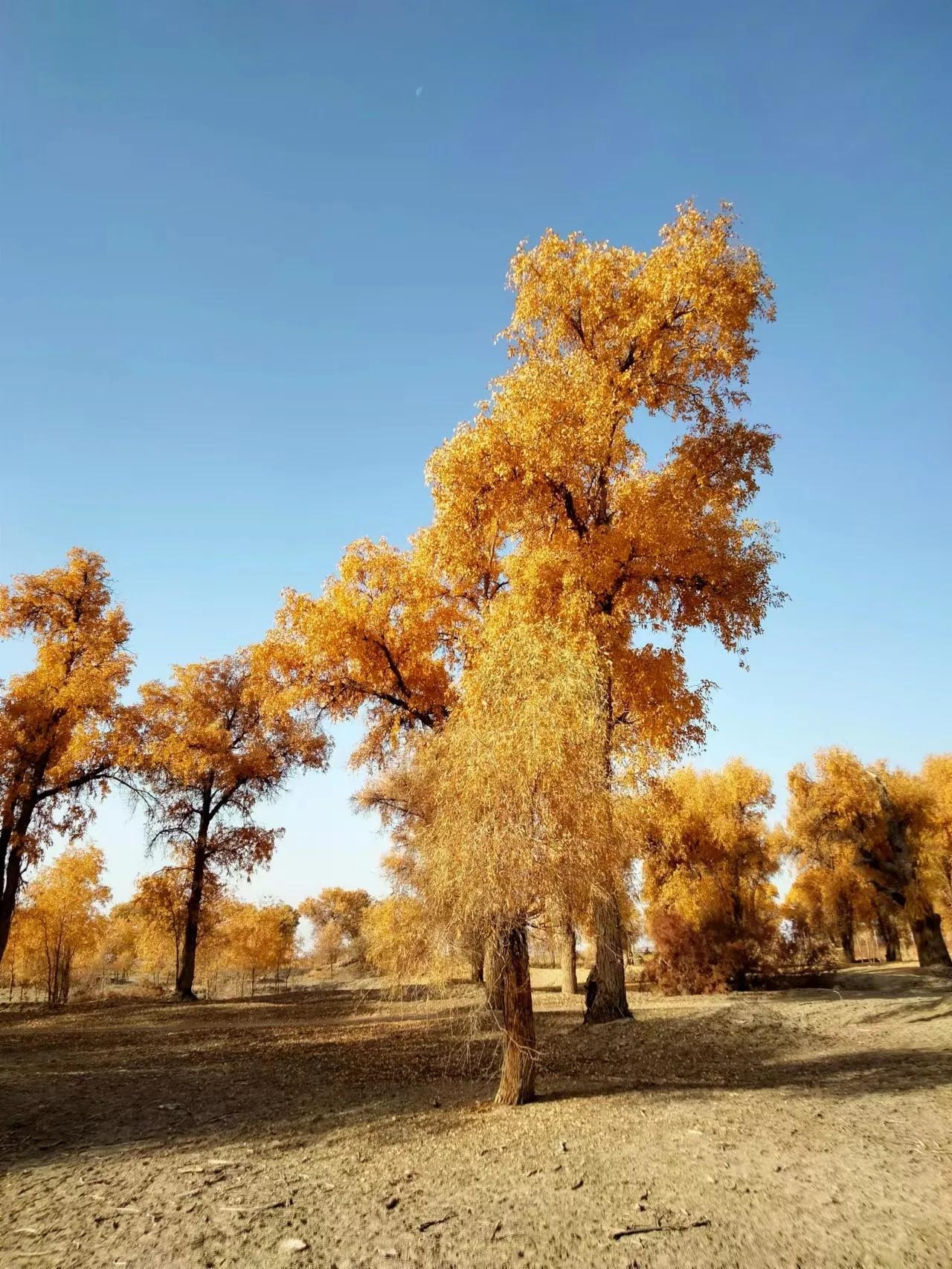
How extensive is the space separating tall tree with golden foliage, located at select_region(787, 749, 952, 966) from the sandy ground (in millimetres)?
17467

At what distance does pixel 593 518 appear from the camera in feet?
45.3

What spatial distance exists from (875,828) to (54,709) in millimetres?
31612

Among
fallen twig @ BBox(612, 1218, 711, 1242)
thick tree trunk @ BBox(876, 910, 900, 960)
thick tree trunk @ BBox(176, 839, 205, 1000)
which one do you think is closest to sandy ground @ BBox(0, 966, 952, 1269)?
fallen twig @ BBox(612, 1218, 711, 1242)

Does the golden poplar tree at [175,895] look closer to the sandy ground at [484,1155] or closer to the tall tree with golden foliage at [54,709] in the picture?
the tall tree with golden foliage at [54,709]

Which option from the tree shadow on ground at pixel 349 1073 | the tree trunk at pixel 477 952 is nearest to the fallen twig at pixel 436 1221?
the tree shadow on ground at pixel 349 1073

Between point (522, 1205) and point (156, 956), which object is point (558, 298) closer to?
point (522, 1205)

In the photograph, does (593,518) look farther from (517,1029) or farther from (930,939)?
(930,939)

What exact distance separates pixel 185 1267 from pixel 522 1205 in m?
2.32

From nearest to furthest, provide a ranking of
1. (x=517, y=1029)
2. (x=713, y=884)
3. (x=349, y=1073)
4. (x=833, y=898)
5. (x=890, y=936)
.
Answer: (x=517, y=1029) → (x=349, y=1073) → (x=713, y=884) → (x=833, y=898) → (x=890, y=936)

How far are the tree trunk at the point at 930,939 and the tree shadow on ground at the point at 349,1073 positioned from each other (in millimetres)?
16114

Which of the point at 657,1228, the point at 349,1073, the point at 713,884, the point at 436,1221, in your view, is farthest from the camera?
the point at 713,884

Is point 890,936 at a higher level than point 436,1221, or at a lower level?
lower

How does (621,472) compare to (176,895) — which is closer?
(621,472)

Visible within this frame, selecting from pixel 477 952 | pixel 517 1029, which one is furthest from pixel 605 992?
pixel 477 952
